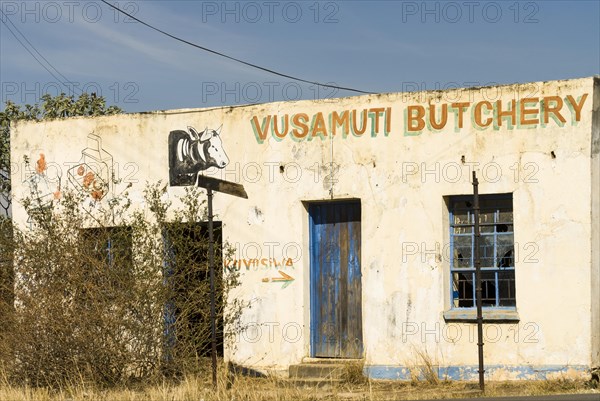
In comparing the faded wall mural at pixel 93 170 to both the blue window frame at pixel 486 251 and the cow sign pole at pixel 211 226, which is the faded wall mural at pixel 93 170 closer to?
the cow sign pole at pixel 211 226

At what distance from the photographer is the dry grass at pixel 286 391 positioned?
13898 millimetres

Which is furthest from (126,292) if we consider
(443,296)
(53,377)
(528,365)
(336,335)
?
(528,365)

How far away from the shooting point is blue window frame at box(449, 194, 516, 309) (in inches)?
617

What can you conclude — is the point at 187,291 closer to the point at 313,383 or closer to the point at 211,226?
the point at 211,226

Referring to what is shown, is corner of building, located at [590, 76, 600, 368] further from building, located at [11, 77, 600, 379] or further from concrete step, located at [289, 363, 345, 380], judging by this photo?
concrete step, located at [289, 363, 345, 380]

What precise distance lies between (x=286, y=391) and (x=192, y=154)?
4921 mm

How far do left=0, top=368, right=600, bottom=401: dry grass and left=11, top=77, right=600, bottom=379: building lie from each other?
433 millimetres

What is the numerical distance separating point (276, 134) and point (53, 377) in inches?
193

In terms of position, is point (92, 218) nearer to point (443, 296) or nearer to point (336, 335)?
point (336, 335)

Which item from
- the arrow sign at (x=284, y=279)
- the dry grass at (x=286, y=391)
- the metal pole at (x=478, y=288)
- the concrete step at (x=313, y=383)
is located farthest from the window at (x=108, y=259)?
the metal pole at (x=478, y=288)

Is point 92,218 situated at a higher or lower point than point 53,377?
higher

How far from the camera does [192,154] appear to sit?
17.6m

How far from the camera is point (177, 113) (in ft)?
58.3

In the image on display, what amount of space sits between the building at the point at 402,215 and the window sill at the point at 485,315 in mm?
28
